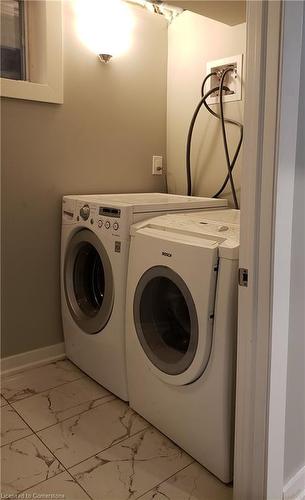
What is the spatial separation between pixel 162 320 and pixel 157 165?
48.3 inches

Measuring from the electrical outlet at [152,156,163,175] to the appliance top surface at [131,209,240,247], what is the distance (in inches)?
29.5

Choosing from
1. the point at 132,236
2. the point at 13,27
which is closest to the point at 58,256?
the point at 132,236

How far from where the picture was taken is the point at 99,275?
2025 mm

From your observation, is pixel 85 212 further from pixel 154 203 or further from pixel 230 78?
pixel 230 78

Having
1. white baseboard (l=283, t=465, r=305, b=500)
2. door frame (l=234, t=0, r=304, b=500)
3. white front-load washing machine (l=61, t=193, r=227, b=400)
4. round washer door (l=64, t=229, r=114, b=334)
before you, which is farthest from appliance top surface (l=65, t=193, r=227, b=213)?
white baseboard (l=283, t=465, r=305, b=500)

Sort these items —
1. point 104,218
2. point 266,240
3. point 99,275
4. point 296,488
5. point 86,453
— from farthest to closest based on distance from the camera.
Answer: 1. point 99,275
2. point 104,218
3. point 86,453
4. point 296,488
5. point 266,240

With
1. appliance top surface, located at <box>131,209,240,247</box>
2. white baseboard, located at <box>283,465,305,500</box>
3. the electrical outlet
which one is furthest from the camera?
the electrical outlet

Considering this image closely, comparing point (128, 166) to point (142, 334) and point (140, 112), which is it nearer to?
point (140, 112)

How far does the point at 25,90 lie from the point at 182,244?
1156 millimetres

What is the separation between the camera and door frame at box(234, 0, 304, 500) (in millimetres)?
952

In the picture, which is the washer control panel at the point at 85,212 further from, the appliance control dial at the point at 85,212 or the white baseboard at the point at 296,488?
the white baseboard at the point at 296,488

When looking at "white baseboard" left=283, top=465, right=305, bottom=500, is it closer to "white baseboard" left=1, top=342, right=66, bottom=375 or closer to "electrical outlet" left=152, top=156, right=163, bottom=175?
"white baseboard" left=1, top=342, right=66, bottom=375

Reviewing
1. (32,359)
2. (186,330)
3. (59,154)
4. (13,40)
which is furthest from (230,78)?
(32,359)

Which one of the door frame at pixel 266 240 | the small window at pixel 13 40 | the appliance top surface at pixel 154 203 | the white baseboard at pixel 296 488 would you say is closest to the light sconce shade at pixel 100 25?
the small window at pixel 13 40
